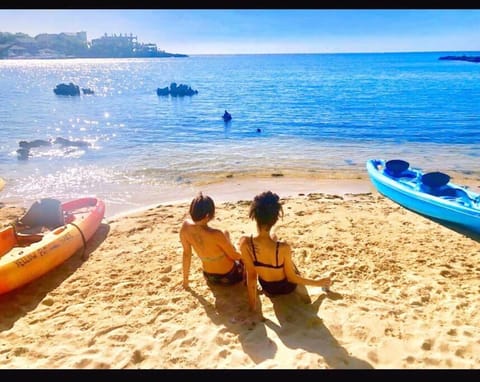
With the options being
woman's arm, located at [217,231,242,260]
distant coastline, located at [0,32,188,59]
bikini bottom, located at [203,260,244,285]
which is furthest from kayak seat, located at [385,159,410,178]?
distant coastline, located at [0,32,188,59]

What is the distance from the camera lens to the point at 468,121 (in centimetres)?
2208

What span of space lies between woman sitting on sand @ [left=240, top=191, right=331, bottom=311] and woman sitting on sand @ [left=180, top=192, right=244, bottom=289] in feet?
1.13

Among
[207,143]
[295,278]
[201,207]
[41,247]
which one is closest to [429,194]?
[295,278]

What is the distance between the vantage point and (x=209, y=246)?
14.1ft

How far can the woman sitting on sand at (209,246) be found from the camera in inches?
164

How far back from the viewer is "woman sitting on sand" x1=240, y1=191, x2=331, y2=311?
147 inches

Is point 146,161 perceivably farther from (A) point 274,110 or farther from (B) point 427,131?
(A) point 274,110

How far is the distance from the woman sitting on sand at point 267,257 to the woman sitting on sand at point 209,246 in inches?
13.5

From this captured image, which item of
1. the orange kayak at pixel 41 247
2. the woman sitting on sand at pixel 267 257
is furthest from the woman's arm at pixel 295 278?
the orange kayak at pixel 41 247

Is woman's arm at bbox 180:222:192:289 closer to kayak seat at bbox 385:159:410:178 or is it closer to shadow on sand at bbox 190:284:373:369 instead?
shadow on sand at bbox 190:284:373:369

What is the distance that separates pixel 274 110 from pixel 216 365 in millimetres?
26889

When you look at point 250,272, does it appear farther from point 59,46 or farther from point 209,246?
point 59,46

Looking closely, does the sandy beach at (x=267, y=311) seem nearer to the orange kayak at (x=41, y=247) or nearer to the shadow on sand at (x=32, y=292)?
the shadow on sand at (x=32, y=292)
